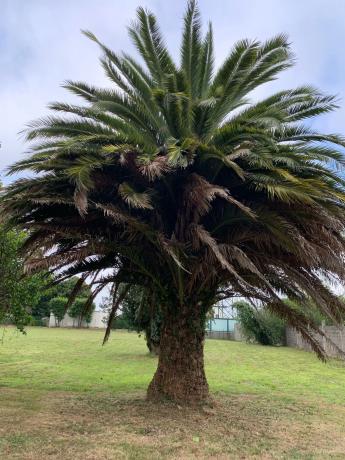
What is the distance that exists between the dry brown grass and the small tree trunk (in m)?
0.28

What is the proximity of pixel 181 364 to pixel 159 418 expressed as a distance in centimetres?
114

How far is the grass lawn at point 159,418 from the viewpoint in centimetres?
615

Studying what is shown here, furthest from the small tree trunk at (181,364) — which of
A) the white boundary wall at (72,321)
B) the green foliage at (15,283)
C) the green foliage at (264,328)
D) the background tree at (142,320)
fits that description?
the white boundary wall at (72,321)

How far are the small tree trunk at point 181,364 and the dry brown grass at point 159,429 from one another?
28 cm

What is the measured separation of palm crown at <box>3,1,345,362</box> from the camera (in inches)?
289

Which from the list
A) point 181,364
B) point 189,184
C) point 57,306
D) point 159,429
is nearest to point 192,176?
point 189,184

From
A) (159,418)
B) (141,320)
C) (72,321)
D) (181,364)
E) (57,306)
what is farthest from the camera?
(72,321)

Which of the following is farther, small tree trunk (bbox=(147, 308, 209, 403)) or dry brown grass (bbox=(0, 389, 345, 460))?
small tree trunk (bbox=(147, 308, 209, 403))

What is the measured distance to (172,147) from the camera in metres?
7.18

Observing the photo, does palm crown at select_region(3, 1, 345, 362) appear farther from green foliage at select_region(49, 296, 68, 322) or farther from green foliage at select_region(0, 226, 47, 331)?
green foliage at select_region(49, 296, 68, 322)

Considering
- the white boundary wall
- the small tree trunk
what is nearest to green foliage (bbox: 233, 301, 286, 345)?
the small tree trunk

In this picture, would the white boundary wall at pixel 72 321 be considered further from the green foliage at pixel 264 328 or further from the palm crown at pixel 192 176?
the palm crown at pixel 192 176

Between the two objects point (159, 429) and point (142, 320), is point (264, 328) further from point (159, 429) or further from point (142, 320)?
point (159, 429)

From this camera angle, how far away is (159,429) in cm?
709
